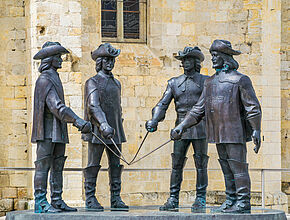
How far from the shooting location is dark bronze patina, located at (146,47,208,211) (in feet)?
40.7

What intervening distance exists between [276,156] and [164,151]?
2.09 metres

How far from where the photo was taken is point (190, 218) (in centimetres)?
1101

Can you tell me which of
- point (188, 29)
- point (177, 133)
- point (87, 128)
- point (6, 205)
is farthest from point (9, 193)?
point (177, 133)

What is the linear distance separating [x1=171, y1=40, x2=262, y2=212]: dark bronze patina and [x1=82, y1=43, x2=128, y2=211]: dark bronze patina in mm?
1369

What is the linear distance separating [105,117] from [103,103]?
253mm

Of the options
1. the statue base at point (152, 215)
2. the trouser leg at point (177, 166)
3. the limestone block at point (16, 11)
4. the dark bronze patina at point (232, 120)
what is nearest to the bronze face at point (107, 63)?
the trouser leg at point (177, 166)

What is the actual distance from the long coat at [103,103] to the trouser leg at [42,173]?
886 millimetres

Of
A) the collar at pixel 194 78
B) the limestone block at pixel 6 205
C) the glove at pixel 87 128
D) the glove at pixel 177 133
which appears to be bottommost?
the limestone block at pixel 6 205

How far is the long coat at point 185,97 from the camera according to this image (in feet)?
40.7

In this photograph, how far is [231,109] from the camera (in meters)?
11.4

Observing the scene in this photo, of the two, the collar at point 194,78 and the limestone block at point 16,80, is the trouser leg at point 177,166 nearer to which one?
the collar at point 194,78

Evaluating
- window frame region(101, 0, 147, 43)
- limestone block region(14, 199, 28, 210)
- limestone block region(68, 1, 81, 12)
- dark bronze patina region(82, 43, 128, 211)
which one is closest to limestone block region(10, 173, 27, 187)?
limestone block region(14, 199, 28, 210)

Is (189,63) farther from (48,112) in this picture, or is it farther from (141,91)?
(141,91)

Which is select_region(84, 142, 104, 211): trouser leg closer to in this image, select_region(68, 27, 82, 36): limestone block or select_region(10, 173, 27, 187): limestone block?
select_region(68, 27, 82, 36): limestone block
